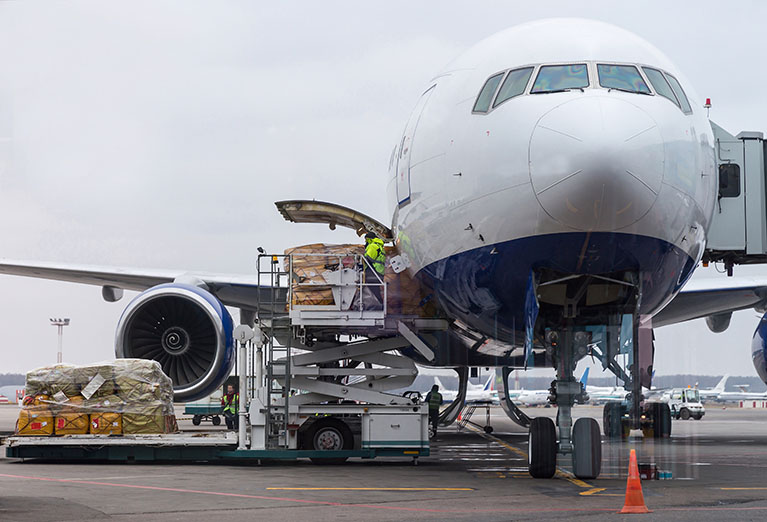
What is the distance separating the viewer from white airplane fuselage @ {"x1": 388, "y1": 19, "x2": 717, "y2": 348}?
8680 millimetres

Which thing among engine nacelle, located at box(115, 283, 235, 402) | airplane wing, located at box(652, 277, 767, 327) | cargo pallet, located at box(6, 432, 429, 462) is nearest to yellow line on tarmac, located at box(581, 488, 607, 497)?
cargo pallet, located at box(6, 432, 429, 462)

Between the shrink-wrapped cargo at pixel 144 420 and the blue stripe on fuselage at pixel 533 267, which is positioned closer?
the blue stripe on fuselage at pixel 533 267

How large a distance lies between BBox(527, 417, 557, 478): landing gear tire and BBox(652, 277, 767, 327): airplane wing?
6687 millimetres

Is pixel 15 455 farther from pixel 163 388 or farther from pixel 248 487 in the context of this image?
pixel 248 487

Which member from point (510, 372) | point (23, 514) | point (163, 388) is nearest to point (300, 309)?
point (163, 388)

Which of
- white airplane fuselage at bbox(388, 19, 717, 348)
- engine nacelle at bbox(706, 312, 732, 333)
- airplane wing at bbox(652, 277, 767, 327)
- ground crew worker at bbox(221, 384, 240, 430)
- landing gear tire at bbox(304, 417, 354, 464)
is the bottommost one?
ground crew worker at bbox(221, 384, 240, 430)

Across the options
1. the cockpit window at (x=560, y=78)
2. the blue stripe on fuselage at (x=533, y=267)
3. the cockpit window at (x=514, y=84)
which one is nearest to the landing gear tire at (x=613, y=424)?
the blue stripe on fuselage at (x=533, y=267)

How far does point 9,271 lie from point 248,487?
9.80m

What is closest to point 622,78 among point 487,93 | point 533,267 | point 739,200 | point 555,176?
point 487,93

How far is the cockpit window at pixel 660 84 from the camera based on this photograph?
9586 mm

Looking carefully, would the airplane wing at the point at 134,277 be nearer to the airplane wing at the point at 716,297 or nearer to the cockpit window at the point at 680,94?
the airplane wing at the point at 716,297

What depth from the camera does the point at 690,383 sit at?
9.45 meters

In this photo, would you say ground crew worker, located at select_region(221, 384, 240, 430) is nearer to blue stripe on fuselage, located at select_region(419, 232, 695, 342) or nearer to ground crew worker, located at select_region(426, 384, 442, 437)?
ground crew worker, located at select_region(426, 384, 442, 437)

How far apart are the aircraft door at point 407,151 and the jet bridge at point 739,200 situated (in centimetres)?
324
